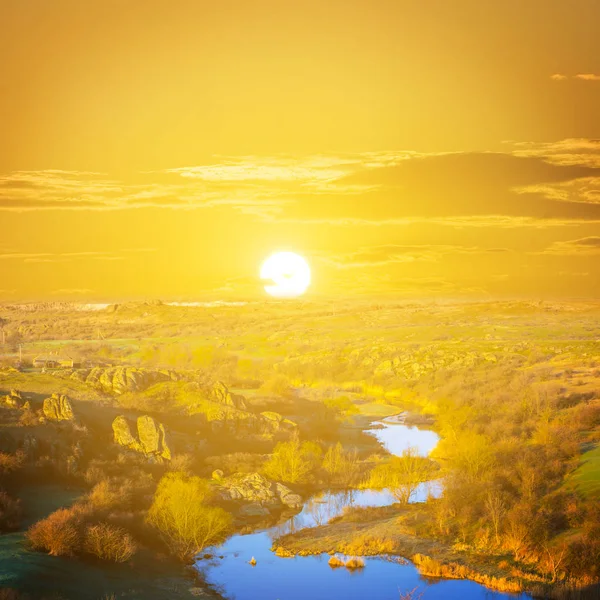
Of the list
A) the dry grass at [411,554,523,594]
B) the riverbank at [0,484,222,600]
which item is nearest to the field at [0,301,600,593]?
the dry grass at [411,554,523,594]

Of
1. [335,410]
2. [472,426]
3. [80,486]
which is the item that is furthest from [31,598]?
[335,410]

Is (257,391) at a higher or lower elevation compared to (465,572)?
higher

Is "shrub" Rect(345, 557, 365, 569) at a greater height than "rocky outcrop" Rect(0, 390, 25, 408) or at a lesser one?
lesser

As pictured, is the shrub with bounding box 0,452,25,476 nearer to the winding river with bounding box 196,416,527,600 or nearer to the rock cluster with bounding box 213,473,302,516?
the rock cluster with bounding box 213,473,302,516

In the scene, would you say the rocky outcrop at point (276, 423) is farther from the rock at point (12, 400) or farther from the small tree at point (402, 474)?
the rock at point (12, 400)

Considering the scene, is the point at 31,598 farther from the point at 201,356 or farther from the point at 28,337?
the point at 28,337
